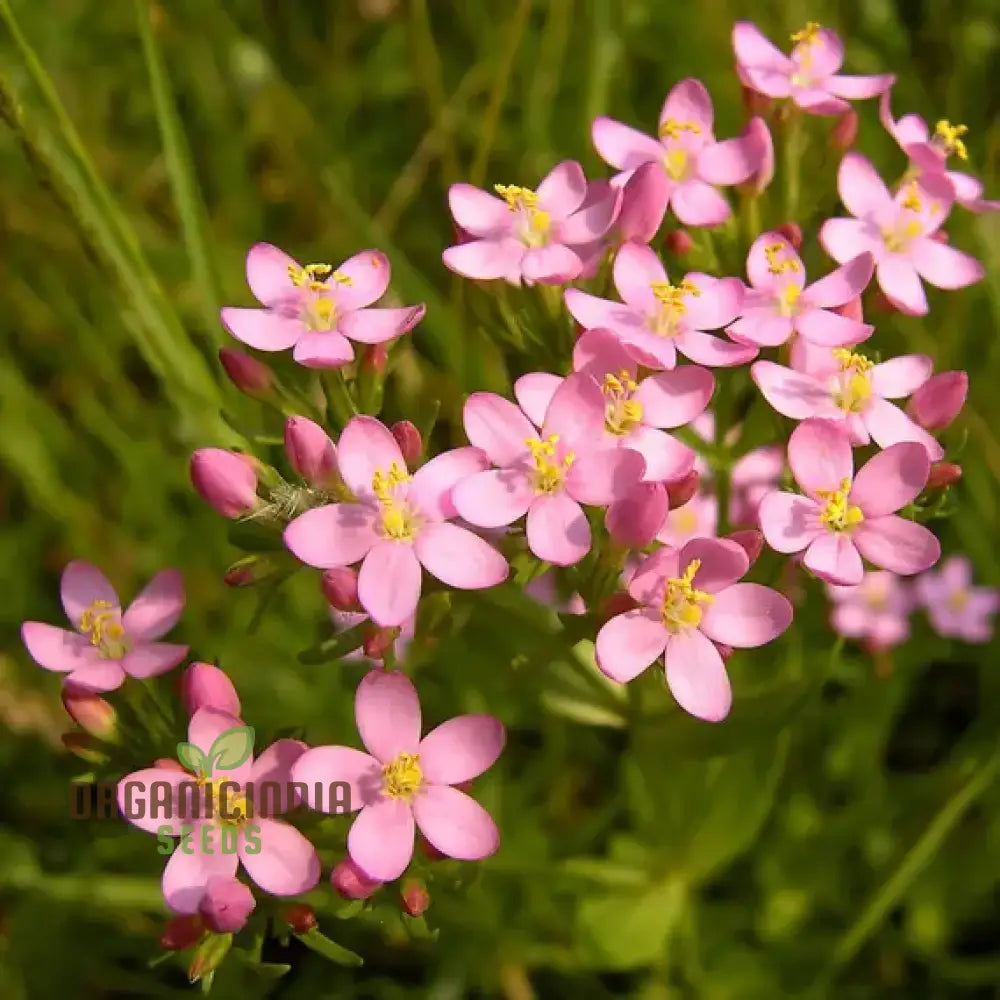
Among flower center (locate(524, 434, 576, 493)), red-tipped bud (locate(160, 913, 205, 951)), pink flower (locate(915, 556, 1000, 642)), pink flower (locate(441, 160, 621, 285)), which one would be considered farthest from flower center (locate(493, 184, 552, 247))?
pink flower (locate(915, 556, 1000, 642))

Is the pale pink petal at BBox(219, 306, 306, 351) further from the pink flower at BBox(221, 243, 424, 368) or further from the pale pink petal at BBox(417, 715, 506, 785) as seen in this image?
the pale pink petal at BBox(417, 715, 506, 785)

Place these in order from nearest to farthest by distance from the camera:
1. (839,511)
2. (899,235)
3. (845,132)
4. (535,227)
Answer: (839,511) → (535,227) → (899,235) → (845,132)

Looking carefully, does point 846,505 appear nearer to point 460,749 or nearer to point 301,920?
point 460,749

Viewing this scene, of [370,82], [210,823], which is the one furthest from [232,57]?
[210,823]

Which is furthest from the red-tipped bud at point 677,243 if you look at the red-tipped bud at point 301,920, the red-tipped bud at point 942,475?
the red-tipped bud at point 301,920

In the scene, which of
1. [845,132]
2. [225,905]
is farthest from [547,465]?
[845,132]

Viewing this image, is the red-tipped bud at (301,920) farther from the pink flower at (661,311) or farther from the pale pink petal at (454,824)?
the pink flower at (661,311)
